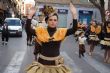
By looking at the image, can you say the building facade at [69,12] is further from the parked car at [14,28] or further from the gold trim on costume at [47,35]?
the gold trim on costume at [47,35]

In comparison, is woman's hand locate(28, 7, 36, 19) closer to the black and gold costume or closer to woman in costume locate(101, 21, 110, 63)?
the black and gold costume

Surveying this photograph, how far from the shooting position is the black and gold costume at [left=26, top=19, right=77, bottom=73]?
23.6 ft

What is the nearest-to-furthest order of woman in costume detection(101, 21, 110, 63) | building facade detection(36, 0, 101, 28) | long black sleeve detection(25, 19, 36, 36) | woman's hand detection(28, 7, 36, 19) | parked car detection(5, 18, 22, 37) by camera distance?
1. woman's hand detection(28, 7, 36, 19)
2. long black sleeve detection(25, 19, 36, 36)
3. woman in costume detection(101, 21, 110, 63)
4. parked car detection(5, 18, 22, 37)
5. building facade detection(36, 0, 101, 28)

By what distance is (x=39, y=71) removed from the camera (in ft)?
23.5

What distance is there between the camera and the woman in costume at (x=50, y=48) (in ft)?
23.6

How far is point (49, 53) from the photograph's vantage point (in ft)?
23.9

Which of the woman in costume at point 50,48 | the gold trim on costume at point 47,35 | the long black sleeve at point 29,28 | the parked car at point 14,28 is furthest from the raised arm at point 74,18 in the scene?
the parked car at point 14,28

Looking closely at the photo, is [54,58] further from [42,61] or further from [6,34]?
[6,34]

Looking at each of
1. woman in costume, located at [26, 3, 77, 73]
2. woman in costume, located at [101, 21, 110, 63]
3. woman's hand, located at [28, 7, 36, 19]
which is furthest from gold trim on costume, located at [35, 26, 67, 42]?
woman in costume, located at [101, 21, 110, 63]

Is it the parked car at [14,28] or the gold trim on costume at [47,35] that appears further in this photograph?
the parked car at [14,28]

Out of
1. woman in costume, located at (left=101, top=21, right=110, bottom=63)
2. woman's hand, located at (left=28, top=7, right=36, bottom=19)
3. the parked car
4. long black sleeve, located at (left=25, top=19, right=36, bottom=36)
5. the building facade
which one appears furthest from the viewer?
the building facade

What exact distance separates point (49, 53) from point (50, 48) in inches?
3.3

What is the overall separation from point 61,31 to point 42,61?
587mm

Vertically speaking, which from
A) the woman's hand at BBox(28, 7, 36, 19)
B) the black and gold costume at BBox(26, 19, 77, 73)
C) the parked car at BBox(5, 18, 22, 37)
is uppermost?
the woman's hand at BBox(28, 7, 36, 19)
